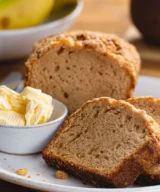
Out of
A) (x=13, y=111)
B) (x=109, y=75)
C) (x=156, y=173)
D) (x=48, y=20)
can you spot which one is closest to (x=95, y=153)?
(x=156, y=173)

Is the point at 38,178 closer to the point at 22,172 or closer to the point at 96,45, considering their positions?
the point at 22,172

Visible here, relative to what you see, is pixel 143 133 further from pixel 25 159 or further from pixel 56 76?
pixel 56 76

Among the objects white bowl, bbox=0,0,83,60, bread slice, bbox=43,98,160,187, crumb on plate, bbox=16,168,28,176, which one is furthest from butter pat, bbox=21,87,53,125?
white bowl, bbox=0,0,83,60

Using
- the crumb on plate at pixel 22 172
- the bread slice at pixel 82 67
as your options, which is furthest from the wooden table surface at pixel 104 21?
the crumb on plate at pixel 22 172

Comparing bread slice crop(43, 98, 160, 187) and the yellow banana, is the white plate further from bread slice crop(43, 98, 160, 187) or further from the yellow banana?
the yellow banana

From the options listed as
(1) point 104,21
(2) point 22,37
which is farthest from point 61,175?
(1) point 104,21

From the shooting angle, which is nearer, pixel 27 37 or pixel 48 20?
pixel 27 37
